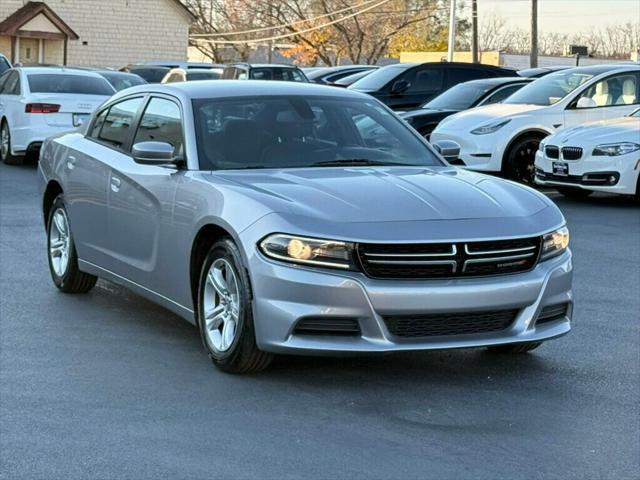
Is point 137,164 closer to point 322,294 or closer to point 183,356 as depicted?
point 183,356

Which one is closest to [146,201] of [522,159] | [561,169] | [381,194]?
[381,194]

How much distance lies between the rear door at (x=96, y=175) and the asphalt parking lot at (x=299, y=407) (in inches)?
17.8

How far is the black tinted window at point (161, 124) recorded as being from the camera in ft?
25.9

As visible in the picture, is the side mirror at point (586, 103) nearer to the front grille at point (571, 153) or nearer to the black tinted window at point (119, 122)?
the front grille at point (571, 153)

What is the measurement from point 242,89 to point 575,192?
1020cm

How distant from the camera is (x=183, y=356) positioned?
24.3 ft

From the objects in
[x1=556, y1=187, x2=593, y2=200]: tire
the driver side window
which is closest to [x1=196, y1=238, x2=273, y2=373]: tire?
[x1=556, y1=187, x2=593, y2=200]: tire

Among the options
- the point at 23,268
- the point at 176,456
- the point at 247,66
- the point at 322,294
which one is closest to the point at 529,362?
the point at 322,294

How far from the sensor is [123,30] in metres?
57.7

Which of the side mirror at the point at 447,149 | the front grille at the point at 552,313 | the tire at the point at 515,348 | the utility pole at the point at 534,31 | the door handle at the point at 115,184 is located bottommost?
the tire at the point at 515,348

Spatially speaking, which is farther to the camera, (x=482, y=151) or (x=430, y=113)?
(x=430, y=113)

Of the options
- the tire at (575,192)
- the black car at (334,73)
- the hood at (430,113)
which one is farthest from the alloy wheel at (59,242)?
the black car at (334,73)

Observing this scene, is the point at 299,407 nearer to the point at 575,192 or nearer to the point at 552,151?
the point at 552,151

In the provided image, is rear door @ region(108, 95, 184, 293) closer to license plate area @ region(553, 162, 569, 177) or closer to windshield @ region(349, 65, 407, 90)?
license plate area @ region(553, 162, 569, 177)
